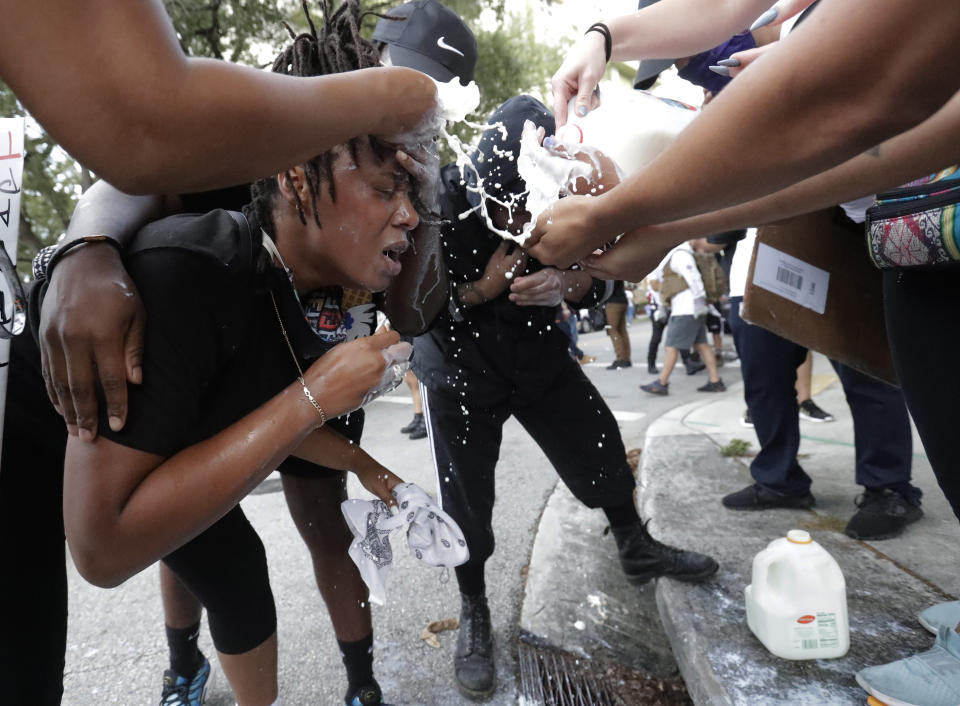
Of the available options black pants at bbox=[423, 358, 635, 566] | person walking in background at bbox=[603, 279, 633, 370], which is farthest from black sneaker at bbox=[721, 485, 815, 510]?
person walking in background at bbox=[603, 279, 633, 370]

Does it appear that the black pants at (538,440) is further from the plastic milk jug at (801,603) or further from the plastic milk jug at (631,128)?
the plastic milk jug at (631,128)

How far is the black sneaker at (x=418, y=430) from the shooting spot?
5.24m

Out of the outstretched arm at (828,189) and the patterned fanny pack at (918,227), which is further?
the patterned fanny pack at (918,227)

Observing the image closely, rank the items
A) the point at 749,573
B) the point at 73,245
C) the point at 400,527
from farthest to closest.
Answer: the point at 749,573 → the point at 400,527 → the point at 73,245

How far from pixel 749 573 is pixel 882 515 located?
2.31 feet

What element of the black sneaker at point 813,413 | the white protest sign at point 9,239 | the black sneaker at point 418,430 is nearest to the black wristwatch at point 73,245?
the white protest sign at point 9,239

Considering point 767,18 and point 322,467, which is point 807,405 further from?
point 322,467

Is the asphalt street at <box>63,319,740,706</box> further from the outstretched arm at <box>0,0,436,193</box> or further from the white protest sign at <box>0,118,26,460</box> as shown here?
the outstretched arm at <box>0,0,436,193</box>

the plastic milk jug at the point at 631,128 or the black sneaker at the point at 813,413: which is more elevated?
the plastic milk jug at the point at 631,128

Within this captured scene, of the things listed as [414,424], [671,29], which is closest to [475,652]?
[671,29]

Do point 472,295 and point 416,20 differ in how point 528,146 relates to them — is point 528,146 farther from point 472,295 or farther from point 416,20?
point 416,20

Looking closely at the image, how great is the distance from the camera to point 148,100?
71cm

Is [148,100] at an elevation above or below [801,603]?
above

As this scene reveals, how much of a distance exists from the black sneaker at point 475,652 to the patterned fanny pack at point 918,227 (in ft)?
5.26
